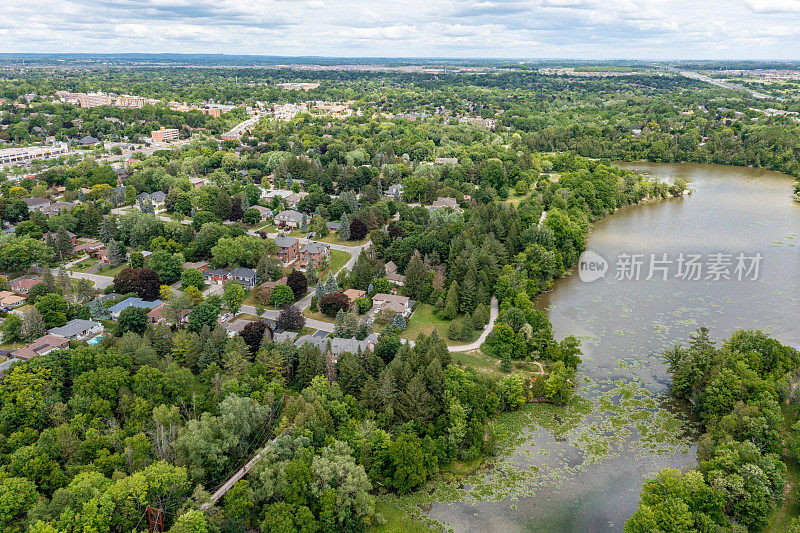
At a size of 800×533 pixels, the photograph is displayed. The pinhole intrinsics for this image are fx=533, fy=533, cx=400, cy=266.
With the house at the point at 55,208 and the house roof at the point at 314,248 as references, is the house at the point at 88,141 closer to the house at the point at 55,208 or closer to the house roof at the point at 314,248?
the house at the point at 55,208

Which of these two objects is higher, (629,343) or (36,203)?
(36,203)

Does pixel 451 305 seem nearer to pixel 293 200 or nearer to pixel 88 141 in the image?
pixel 293 200

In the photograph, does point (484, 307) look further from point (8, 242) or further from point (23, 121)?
point (23, 121)

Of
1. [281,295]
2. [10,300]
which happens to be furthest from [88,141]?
[281,295]

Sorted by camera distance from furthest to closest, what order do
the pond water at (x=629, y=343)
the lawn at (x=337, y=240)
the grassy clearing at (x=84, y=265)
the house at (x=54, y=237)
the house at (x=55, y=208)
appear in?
1. the house at (x=55, y=208)
2. the lawn at (x=337, y=240)
3. the house at (x=54, y=237)
4. the grassy clearing at (x=84, y=265)
5. the pond water at (x=629, y=343)

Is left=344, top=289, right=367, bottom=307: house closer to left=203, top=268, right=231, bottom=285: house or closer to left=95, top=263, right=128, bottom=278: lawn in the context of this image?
left=203, top=268, right=231, bottom=285: house

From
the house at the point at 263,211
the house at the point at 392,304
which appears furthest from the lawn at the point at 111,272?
the house at the point at 392,304

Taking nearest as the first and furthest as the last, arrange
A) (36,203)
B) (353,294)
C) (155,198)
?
(353,294) → (36,203) → (155,198)
